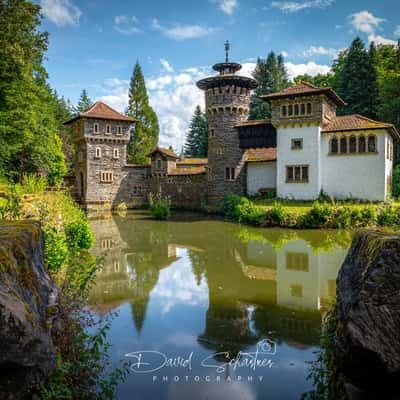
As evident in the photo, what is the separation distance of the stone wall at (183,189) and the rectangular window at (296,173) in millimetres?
8750

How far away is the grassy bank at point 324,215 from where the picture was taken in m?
21.0

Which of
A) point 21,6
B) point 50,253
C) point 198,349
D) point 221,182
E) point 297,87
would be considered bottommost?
point 198,349

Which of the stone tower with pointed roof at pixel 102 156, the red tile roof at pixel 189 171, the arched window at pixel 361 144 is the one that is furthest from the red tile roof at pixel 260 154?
the stone tower with pointed roof at pixel 102 156

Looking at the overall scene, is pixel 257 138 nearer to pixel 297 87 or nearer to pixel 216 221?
pixel 297 87

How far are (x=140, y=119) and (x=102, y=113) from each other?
12210 millimetres

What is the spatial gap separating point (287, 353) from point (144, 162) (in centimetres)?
4172

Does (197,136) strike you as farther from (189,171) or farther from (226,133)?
(226,133)

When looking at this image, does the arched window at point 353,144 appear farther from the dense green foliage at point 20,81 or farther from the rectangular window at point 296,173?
the dense green foliage at point 20,81

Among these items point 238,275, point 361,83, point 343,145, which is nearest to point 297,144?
point 343,145

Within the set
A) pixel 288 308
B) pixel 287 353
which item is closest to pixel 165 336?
pixel 287 353

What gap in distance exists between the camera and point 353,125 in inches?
976

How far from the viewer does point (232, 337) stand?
673 centimetres

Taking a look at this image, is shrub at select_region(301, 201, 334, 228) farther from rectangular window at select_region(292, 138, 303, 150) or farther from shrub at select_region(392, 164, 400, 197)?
shrub at select_region(392, 164, 400, 197)

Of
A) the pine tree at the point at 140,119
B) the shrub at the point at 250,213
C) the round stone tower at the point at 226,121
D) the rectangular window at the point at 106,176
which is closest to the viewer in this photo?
the shrub at the point at 250,213
